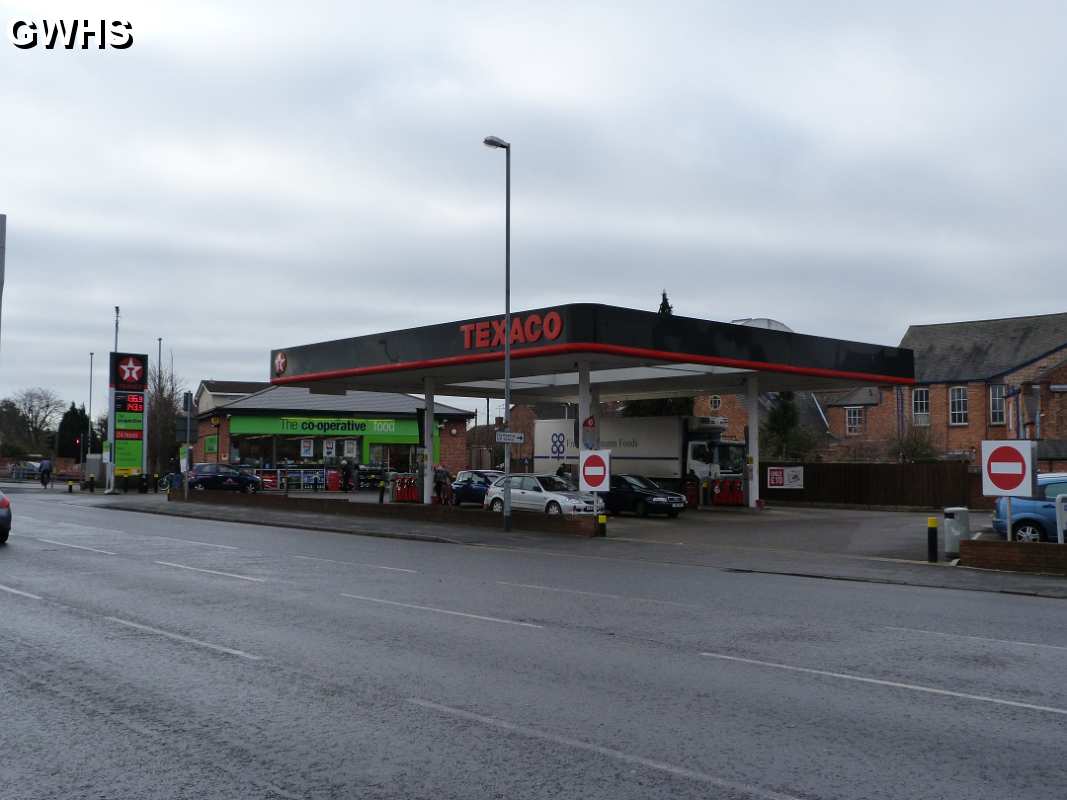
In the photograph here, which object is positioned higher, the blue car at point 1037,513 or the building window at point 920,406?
the building window at point 920,406

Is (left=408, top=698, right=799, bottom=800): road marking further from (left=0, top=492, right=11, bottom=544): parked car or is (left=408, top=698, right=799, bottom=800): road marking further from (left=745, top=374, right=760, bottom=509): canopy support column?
(left=745, top=374, right=760, bottom=509): canopy support column

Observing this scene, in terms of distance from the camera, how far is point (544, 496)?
1195 inches

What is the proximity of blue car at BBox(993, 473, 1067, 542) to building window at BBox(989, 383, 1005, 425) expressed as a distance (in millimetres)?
48953

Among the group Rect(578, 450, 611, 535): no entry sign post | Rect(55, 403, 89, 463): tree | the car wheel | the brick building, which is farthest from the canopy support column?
Rect(55, 403, 89, 463): tree

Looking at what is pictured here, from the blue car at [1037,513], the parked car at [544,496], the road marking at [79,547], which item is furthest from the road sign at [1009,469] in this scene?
the road marking at [79,547]

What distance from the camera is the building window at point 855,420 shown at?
75.6m

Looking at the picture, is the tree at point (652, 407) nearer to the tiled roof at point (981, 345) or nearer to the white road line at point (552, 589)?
the tiled roof at point (981, 345)

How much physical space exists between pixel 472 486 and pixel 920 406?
44339mm

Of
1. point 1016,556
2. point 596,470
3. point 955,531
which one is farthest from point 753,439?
point 1016,556

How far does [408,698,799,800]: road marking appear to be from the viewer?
224 inches

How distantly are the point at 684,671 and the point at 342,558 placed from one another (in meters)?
11.9

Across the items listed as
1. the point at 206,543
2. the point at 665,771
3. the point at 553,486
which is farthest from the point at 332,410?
the point at 665,771

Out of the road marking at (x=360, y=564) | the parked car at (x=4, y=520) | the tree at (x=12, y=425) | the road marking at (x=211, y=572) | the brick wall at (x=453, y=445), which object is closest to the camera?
the road marking at (x=211, y=572)

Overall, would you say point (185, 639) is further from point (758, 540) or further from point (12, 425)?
point (12, 425)
